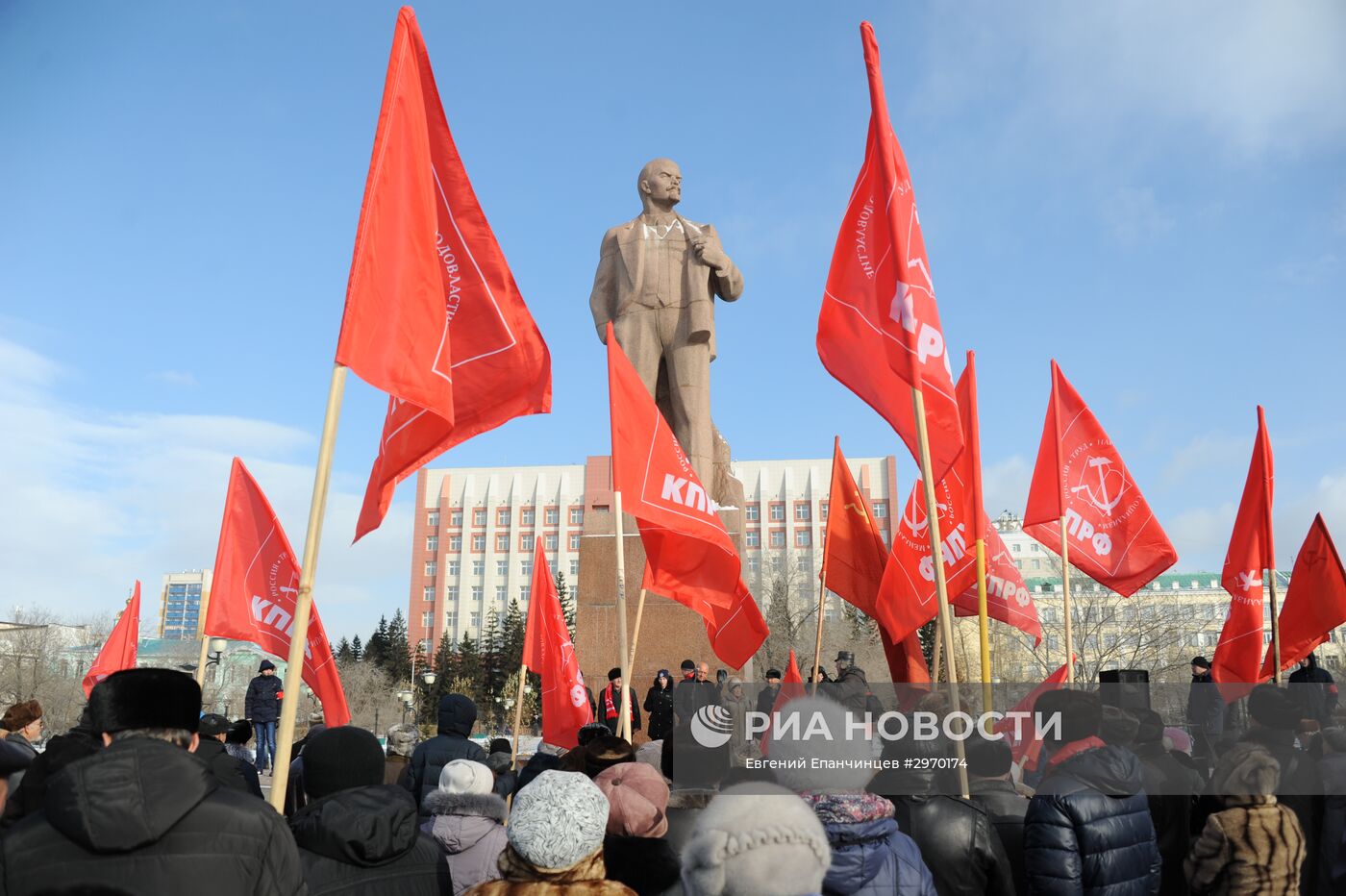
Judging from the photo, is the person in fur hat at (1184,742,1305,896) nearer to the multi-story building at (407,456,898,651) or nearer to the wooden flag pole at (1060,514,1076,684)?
the wooden flag pole at (1060,514,1076,684)

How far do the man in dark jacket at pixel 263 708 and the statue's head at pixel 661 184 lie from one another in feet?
23.3

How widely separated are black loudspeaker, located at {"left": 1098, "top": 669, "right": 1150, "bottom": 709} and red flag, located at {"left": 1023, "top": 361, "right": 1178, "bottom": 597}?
16.7ft

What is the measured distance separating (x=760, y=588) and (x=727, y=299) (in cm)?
6324

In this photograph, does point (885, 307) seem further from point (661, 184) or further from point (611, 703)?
point (661, 184)

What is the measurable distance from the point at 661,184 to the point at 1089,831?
434 inches

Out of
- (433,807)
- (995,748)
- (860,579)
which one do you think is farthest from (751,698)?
(433,807)

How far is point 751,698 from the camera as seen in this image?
12.9 m

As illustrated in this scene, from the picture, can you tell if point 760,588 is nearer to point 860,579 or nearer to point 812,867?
point 860,579

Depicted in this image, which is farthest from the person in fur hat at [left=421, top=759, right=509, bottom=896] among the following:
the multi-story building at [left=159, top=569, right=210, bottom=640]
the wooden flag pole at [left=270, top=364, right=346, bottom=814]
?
the multi-story building at [left=159, top=569, right=210, bottom=640]

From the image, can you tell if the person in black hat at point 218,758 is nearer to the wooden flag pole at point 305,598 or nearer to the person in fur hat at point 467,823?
the wooden flag pole at point 305,598

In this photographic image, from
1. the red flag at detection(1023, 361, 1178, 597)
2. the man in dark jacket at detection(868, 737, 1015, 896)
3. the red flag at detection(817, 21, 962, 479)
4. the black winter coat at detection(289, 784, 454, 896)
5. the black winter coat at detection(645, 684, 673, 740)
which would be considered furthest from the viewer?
the black winter coat at detection(645, 684, 673, 740)

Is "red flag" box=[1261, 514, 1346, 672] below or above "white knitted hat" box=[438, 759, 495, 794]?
above

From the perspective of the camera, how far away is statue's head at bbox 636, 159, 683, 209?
13953 millimetres

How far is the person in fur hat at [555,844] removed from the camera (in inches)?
110
